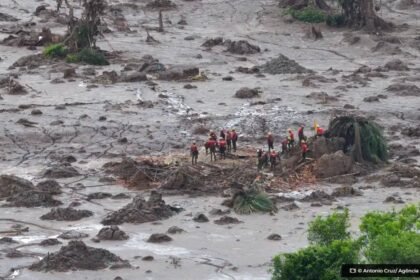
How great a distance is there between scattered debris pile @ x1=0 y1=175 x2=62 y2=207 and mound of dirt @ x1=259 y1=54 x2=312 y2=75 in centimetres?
1940

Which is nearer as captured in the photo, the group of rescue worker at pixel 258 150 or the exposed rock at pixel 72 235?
the exposed rock at pixel 72 235

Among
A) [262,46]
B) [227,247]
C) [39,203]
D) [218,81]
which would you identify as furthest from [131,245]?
[262,46]

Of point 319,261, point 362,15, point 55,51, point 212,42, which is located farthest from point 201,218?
point 362,15

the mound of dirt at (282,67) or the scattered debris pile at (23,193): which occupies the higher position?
the scattered debris pile at (23,193)

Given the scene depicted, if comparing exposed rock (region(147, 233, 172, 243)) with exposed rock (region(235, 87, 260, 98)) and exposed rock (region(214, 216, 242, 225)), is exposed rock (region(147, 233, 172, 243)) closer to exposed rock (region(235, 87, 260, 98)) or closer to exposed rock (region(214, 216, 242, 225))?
exposed rock (region(214, 216, 242, 225))

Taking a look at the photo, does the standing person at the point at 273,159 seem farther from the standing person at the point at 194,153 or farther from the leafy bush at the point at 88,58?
the leafy bush at the point at 88,58

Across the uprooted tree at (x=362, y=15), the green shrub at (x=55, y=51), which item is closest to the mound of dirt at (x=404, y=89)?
the uprooted tree at (x=362, y=15)

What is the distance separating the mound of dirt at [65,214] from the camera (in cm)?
2775

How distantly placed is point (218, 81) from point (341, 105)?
668cm

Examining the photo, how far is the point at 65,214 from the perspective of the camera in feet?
91.4

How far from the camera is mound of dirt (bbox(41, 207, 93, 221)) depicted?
2775cm

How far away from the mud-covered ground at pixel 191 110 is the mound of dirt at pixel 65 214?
207 mm

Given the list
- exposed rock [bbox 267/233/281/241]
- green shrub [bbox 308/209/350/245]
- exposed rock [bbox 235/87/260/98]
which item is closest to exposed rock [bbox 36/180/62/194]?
exposed rock [bbox 267/233/281/241]

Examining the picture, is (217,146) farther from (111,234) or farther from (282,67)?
(282,67)
